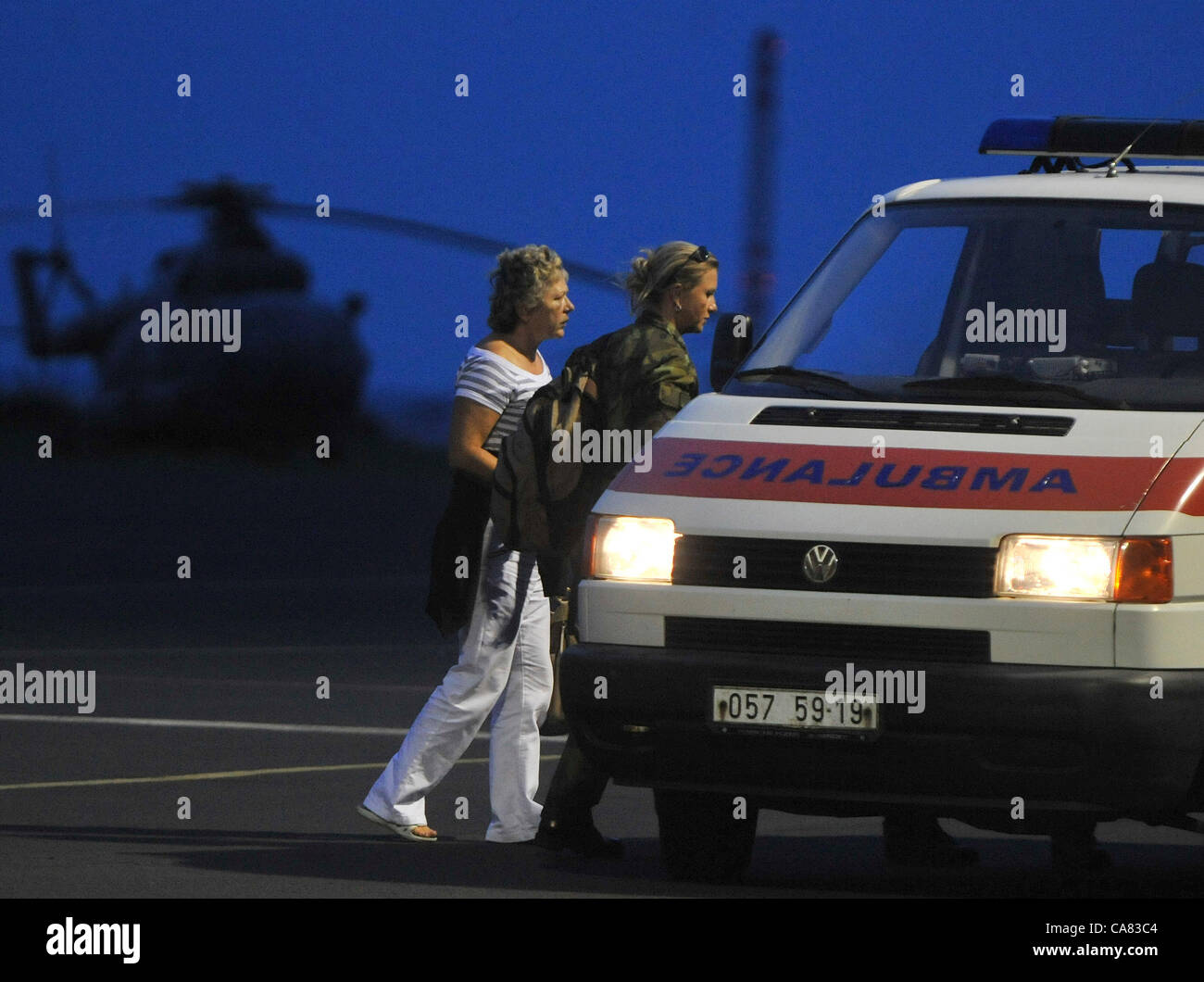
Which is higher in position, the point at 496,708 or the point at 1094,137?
the point at 1094,137

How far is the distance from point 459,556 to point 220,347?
440 feet

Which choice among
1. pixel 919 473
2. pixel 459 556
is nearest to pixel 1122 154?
pixel 919 473

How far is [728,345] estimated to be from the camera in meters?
9.13

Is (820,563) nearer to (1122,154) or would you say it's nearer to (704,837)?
(704,837)

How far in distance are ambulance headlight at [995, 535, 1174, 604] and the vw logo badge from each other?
0.47 m

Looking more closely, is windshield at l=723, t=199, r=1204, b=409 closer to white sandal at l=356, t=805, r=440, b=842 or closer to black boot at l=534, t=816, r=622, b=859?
black boot at l=534, t=816, r=622, b=859

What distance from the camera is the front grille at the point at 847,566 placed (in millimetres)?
7688

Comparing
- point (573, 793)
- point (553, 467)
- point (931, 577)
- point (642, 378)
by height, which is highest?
point (642, 378)

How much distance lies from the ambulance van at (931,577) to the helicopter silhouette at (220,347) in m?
103

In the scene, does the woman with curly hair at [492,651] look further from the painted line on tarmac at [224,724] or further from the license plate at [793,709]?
the painted line on tarmac at [224,724]

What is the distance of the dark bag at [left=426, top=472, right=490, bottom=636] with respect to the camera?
954 cm

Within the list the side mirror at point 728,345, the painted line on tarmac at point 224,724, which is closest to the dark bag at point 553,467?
the side mirror at point 728,345

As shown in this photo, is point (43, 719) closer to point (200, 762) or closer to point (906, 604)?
point (200, 762)

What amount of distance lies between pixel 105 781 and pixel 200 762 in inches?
30.6
